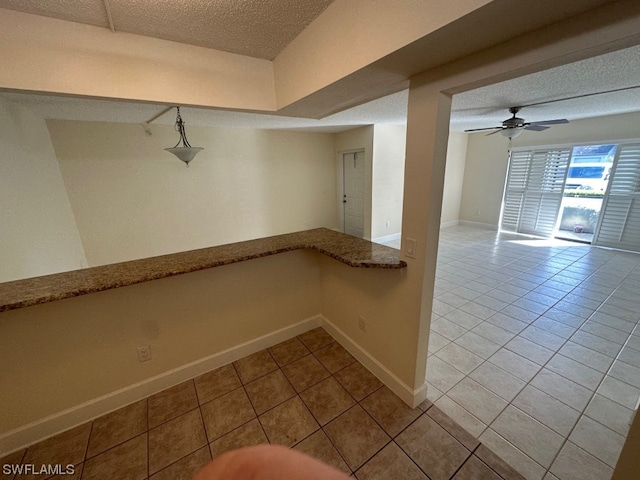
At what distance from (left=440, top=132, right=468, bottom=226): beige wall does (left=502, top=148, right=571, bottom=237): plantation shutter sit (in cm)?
112

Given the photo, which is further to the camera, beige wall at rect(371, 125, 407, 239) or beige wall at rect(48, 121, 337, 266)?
beige wall at rect(371, 125, 407, 239)

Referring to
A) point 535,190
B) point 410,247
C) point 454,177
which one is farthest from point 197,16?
point 535,190

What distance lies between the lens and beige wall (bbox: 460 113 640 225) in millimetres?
4426

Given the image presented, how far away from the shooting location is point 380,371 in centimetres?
191

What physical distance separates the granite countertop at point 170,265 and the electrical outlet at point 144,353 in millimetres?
605

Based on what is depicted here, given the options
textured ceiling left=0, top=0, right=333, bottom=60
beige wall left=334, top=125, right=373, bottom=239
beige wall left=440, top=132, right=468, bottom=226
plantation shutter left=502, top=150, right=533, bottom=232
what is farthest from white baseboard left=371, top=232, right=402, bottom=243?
textured ceiling left=0, top=0, right=333, bottom=60

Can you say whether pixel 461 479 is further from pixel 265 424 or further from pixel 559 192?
pixel 559 192

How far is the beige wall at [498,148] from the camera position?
14.5ft

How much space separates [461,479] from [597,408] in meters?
1.22

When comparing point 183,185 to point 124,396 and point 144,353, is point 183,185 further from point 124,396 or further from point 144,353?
point 124,396

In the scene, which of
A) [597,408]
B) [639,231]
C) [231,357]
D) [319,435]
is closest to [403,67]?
[319,435]

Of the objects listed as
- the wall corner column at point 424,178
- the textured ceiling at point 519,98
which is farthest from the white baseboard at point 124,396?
the textured ceiling at point 519,98

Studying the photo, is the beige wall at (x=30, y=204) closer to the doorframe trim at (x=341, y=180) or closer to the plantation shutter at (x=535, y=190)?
the doorframe trim at (x=341, y=180)

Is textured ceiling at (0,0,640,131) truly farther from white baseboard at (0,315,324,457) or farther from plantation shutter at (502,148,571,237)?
plantation shutter at (502,148,571,237)
